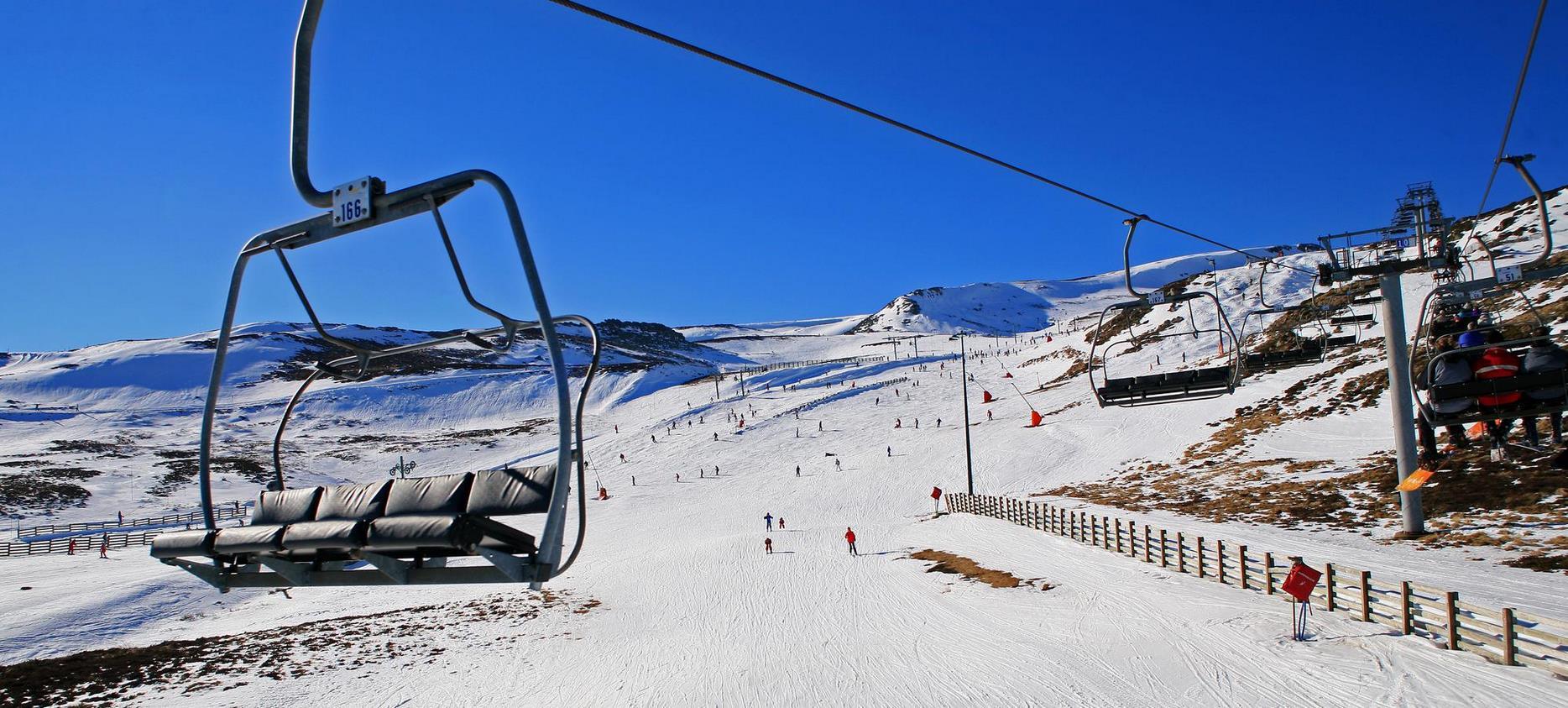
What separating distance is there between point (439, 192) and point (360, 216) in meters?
0.67

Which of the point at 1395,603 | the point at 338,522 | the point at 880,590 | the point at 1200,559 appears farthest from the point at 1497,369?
the point at 338,522

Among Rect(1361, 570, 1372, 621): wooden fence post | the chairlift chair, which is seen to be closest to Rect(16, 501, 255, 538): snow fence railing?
the chairlift chair

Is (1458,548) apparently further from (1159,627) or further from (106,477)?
(106,477)

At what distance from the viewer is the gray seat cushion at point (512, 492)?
5168 mm

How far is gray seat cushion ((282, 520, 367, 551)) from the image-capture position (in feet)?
18.0

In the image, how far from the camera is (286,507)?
22.1ft

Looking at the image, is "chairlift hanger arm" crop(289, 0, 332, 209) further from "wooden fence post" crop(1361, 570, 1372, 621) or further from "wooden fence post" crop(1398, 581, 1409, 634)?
"wooden fence post" crop(1361, 570, 1372, 621)

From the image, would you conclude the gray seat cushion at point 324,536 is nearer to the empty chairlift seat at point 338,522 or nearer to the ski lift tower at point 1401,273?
the empty chairlift seat at point 338,522

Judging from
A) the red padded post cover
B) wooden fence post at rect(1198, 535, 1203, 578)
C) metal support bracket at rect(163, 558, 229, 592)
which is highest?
metal support bracket at rect(163, 558, 229, 592)

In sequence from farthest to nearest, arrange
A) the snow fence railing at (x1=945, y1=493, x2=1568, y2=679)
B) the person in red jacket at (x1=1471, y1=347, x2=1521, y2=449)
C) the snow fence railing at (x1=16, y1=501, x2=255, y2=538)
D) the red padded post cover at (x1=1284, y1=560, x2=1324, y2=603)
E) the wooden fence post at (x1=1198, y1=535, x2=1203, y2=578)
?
1. the snow fence railing at (x1=16, y1=501, x2=255, y2=538)
2. the wooden fence post at (x1=1198, y1=535, x2=1203, y2=578)
3. the person in red jacket at (x1=1471, y1=347, x2=1521, y2=449)
4. the red padded post cover at (x1=1284, y1=560, x2=1324, y2=603)
5. the snow fence railing at (x1=945, y1=493, x2=1568, y2=679)

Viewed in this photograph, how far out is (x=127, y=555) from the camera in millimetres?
44688

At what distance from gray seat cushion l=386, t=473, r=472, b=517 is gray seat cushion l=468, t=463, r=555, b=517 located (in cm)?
18

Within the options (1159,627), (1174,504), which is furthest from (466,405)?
(1159,627)

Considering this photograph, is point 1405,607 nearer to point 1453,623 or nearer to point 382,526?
point 1453,623
